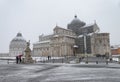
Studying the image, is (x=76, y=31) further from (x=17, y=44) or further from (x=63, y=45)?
(x=17, y=44)

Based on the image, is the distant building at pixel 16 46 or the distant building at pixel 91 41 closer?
the distant building at pixel 91 41

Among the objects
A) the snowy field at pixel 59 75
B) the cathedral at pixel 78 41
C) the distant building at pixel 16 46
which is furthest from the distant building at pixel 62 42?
the snowy field at pixel 59 75

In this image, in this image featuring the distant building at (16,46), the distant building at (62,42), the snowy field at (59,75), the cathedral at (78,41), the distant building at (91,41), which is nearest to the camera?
the snowy field at (59,75)

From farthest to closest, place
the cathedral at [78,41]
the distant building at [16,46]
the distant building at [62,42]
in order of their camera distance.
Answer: the distant building at [16,46] → the distant building at [62,42] → the cathedral at [78,41]

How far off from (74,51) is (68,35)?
9567 millimetres

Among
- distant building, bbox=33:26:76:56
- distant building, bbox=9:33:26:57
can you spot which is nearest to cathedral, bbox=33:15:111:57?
distant building, bbox=33:26:76:56

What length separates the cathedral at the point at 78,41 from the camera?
9788cm

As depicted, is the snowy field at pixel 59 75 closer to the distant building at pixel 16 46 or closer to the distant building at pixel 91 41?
the distant building at pixel 91 41

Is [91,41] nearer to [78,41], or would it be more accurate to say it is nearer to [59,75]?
[78,41]

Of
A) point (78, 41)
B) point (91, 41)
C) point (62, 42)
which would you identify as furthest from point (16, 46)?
point (91, 41)

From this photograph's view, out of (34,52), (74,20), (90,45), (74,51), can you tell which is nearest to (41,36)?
(34,52)

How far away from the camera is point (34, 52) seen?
134 m

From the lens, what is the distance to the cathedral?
97875mm

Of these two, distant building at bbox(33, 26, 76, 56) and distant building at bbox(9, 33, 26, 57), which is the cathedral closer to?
distant building at bbox(33, 26, 76, 56)
